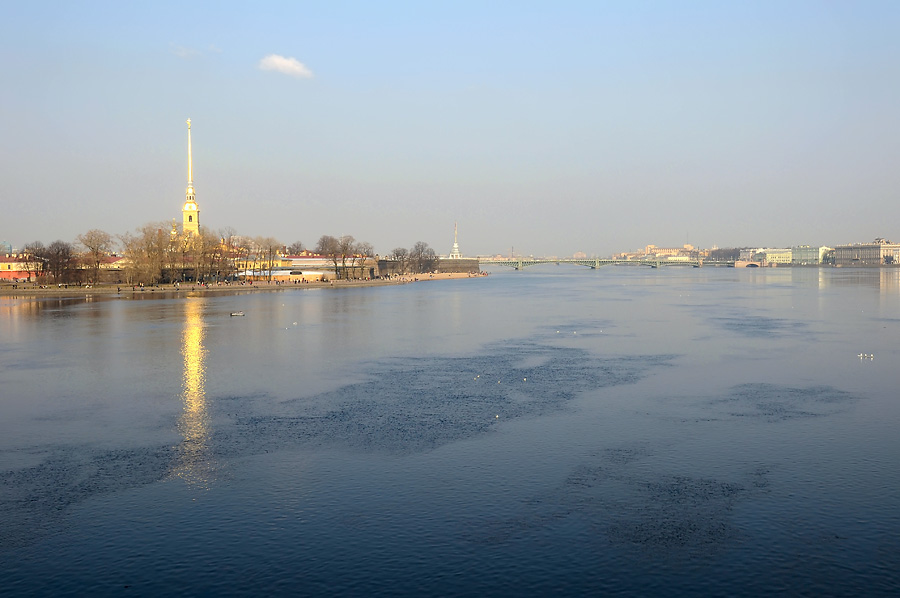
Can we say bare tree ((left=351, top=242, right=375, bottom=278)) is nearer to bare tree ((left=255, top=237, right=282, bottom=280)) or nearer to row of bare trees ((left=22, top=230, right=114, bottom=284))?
bare tree ((left=255, top=237, right=282, bottom=280))

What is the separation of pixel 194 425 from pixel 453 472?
8355 mm

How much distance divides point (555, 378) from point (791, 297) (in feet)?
189

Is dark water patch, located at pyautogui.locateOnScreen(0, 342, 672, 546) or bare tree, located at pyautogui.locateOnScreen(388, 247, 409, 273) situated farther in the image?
bare tree, located at pyautogui.locateOnScreen(388, 247, 409, 273)

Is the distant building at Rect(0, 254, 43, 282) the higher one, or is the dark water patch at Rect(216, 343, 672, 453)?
the distant building at Rect(0, 254, 43, 282)

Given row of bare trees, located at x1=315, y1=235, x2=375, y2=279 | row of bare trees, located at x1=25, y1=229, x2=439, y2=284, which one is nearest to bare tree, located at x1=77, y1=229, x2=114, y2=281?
row of bare trees, located at x1=25, y1=229, x2=439, y2=284

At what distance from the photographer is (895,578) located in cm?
1171

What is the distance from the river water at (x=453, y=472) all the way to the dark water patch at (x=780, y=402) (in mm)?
141

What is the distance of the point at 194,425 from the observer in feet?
69.7

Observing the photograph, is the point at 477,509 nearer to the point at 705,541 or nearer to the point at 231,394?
the point at 705,541

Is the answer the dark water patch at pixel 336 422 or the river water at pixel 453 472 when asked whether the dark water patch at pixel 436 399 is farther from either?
the river water at pixel 453 472

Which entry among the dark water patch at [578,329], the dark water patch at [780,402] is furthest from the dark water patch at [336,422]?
the dark water patch at [578,329]

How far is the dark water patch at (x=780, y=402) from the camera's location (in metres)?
22.1

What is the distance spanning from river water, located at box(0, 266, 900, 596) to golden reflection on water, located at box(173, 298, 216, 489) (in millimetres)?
88

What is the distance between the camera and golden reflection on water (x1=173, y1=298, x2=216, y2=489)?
16766 millimetres
